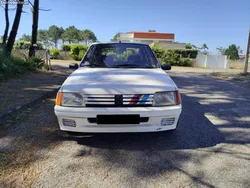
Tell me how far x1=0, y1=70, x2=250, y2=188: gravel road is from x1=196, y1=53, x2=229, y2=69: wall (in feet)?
84.7

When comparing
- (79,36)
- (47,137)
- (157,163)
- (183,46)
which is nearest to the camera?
(157,163)

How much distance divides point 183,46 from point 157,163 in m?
41.2

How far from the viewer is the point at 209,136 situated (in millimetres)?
3539

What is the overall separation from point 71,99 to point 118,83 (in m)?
0.69

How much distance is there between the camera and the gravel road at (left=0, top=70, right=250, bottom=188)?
2314 millimetres

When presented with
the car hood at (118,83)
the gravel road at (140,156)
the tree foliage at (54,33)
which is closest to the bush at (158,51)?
the gravel road at (140,156)

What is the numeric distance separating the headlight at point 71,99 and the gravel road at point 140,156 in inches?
25.7

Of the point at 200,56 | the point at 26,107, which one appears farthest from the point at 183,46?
the point at 26,107

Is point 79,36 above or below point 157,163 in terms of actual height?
above

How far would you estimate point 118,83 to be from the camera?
118 inches

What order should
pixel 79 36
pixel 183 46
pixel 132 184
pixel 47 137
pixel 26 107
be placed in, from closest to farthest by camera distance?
pixel 132 184, pixel 47 137, pixel 26 107, pixel 183 46, pixel 79 36

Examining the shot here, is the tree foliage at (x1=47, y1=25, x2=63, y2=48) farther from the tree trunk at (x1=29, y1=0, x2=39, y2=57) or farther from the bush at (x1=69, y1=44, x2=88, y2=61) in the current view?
the tree trunk at (x1=29, y1=0, x2=39, y2=57)

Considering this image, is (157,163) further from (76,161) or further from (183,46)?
(183,46)

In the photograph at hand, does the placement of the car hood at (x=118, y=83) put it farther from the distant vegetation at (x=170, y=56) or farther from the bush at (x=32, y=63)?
the distant vegetation at (x=170, y=56)
